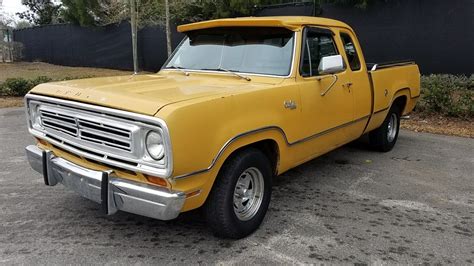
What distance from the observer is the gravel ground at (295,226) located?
3.52 metres

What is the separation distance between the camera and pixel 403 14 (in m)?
11.8

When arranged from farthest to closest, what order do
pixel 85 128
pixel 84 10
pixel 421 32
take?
1. pixel 84 10
2. pixel 421 32
3. pixel 85 128

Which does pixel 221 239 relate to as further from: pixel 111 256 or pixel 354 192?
pixel 354 192

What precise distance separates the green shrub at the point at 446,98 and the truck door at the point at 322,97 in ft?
15.1

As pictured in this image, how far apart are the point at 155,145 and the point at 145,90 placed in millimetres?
632

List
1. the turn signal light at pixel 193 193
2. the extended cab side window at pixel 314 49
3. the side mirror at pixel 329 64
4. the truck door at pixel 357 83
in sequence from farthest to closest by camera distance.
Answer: the truck door at pixel 357 83 < the extended cab side window at pixel 314 49 < the side mirror at pixel 329 64 < the turn signal light at pixel 193 193

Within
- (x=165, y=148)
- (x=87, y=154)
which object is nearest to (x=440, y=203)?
(x=165, y=148)

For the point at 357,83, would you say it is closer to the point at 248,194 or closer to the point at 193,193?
the point at 248,194

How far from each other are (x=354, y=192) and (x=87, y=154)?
2943 mm

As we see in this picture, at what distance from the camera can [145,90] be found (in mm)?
A: 3543

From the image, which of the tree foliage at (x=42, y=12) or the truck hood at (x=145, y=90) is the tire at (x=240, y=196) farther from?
the tree foliage at (x=42, y=12)

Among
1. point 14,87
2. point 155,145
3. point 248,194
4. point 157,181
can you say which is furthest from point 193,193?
point 14,87

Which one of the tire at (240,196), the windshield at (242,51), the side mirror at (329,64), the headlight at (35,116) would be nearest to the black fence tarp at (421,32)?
the side mirror at (329,64)

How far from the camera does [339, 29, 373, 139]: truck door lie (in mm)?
5297
